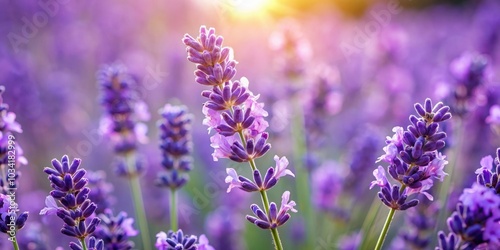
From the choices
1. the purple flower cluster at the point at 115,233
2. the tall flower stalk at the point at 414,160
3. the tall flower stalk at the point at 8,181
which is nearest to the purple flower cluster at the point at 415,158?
the tall flower stalk at the point at 414,160

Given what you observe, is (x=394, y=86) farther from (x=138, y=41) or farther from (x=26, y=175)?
(x=138, y=41)

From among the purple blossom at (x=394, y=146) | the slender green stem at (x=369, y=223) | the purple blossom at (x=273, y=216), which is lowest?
the purple blossom at (x=273, y=216)

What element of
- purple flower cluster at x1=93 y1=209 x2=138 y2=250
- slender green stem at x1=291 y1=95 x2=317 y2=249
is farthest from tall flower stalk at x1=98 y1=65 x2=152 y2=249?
slender green stem at x1=291 y1=95 x2=317 y2=249

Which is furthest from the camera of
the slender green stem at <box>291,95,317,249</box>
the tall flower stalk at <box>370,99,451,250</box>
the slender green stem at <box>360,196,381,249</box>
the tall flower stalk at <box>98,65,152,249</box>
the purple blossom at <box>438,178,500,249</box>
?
the slender green stem at <box>291,95,317,249</box>

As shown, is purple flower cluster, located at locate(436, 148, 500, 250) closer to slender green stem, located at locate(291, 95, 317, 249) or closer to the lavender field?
the lavender field

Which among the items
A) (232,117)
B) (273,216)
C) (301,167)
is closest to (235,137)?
(232,117)

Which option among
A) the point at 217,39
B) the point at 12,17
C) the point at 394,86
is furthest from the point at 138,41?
the point at 217,39

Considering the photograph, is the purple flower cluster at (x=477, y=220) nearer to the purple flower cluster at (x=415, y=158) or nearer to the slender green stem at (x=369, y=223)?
the purple flower cluster at (x=415, y=158)
